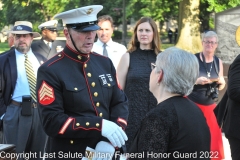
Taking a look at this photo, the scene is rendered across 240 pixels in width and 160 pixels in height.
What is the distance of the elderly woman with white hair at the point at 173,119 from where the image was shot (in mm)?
2896

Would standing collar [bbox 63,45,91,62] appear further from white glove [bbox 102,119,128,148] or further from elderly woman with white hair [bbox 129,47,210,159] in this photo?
elderly woman with white hair [bbox 129,47,210,159]

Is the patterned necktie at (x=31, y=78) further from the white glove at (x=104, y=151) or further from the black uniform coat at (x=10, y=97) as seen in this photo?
the white glove at (x=104, y=151)

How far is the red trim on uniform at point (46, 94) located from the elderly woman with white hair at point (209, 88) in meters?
3.77

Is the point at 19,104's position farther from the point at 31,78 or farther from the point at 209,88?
the point at 209,88

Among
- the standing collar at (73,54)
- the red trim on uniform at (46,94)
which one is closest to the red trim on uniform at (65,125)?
the red trim on uniform at (46,94)

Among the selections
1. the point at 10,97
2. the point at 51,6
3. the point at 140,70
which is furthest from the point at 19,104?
the point at 51,6

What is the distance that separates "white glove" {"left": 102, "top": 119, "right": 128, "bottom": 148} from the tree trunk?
19.2 metres

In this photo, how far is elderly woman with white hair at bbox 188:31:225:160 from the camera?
7129mm

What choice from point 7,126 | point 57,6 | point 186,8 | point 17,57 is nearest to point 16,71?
point 17,57

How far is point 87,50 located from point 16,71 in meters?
2.04

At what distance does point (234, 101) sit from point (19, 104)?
2290 millimetres

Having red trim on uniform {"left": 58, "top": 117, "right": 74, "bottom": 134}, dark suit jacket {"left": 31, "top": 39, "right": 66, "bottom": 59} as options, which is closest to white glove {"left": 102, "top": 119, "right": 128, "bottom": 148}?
red trim on uniform {"left": 58, "top": 117, "right": 74, "bottom": 134}

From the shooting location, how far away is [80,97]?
370cm

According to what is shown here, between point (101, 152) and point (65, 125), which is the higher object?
point (65, 125)
